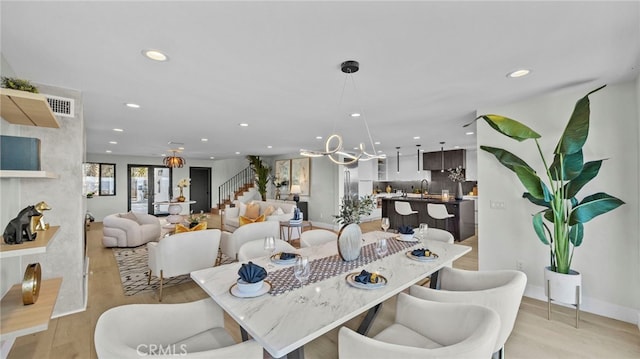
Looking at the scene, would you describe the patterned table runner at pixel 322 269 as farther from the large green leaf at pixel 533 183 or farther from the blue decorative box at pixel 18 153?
the blue decorative box at pixel 18 153

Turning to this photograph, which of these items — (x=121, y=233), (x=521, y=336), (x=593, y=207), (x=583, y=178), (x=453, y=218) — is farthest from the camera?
(x=453, y=218)

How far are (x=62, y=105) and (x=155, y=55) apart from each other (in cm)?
150

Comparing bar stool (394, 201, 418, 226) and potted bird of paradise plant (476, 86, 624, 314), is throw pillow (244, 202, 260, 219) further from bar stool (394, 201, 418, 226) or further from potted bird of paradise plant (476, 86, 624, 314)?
potted bird of paradise plant (476, 86, 624, 314)

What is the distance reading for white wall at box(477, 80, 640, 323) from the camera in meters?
2.73

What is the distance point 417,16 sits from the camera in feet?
5.32

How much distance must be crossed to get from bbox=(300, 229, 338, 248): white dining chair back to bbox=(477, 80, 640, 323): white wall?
7.31 ft

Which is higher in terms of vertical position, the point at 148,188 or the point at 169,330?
the point at 148,188

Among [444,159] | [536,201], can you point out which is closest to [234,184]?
[444,159]

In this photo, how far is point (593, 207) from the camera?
2598mm

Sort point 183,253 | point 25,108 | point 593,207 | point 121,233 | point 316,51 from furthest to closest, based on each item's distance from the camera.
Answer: point 121,233, point 183,253, point 593,207, point 316,51, point 25,108

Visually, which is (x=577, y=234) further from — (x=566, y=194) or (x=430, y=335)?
(x=430, y=335)

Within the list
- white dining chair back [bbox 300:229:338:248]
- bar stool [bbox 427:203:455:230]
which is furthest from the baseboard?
bar stool [bbox 427:203:455:230]

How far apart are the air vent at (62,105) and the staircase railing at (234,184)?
879 cm

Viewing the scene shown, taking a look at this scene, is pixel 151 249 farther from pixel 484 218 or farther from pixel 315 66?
pixel 484 218
